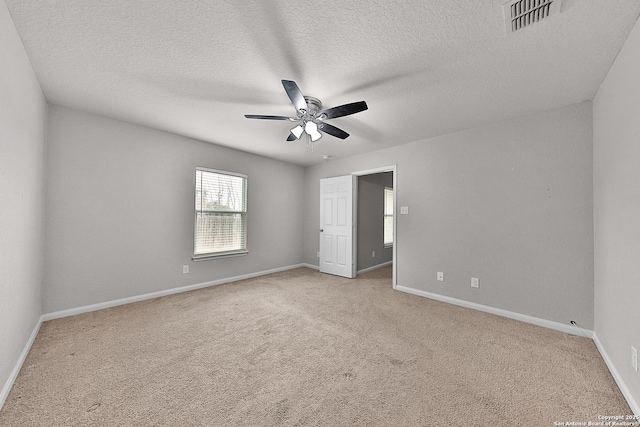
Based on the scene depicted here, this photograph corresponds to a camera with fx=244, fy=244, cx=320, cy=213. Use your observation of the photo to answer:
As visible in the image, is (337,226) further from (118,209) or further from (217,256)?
(118,209)

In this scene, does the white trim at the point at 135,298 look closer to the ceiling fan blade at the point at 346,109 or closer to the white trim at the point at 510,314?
the white trim at the point at 510,314

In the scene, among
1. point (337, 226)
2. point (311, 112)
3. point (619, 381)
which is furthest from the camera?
point (337, 226)

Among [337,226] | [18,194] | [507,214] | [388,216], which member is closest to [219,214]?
[337,226]

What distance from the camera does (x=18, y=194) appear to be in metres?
1.89

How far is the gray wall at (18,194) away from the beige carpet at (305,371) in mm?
321

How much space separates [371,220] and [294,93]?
3.90m

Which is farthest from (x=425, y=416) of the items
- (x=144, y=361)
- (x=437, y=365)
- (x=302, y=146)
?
(x=302, y=146)

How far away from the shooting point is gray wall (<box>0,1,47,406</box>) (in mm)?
1575

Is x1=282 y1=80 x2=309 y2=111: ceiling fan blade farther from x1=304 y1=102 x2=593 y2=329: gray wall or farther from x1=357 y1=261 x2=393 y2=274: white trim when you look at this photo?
x1=357 y1=261 x2=393 y2=274: white trim

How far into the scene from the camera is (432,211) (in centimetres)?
367

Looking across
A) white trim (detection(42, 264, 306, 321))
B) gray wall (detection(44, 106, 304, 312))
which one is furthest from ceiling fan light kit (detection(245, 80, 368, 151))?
white trim (detection(42, 264, 306, 321))

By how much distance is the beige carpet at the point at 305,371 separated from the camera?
1466 millimetres

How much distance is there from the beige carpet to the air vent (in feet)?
7.89

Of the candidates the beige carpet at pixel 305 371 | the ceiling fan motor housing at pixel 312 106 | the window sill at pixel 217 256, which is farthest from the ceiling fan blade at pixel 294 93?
the window sill at pixel 217 256
